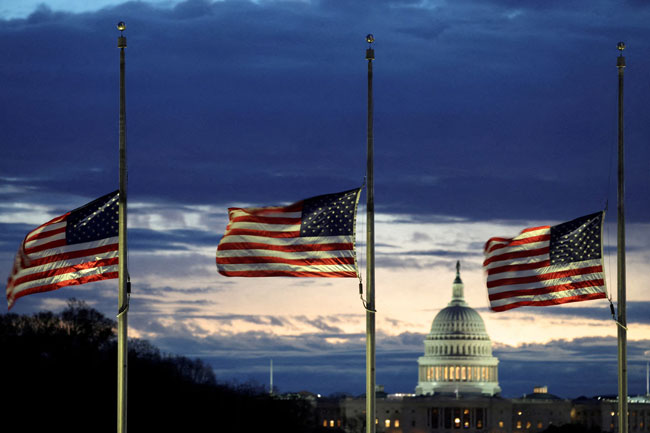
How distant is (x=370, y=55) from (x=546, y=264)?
781cm

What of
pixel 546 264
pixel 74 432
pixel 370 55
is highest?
pixel 370 55

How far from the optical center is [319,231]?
4428cm

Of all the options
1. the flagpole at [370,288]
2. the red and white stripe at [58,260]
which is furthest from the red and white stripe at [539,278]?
the red and white stripe at [58,260]

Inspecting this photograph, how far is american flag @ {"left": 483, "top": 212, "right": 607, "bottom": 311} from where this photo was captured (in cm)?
4562

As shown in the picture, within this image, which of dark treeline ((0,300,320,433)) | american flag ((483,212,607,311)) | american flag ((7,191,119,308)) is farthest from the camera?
dark treeline ((0,300,320,433))

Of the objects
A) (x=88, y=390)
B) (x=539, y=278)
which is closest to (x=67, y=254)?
(x=539, y=278)

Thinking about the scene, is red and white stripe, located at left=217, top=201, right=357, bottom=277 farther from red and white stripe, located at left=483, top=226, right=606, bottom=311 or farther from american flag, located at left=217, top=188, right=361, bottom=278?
red and white stripe, located at left=483, top=226, right=606, bottom=311

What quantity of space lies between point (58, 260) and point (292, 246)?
6.55 m

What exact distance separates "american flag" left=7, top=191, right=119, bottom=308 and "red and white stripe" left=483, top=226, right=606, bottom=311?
11085 mm

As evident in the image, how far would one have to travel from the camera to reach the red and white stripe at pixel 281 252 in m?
44.2

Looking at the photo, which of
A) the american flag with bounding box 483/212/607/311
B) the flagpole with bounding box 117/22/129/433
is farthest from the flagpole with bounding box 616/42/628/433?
the flagpole with bounding box 117/22/129/433

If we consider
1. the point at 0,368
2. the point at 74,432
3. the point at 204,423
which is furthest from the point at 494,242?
the point at 204,423

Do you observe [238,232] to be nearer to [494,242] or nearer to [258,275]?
[258,275]

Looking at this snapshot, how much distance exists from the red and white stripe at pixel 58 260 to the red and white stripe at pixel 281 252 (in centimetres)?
326
